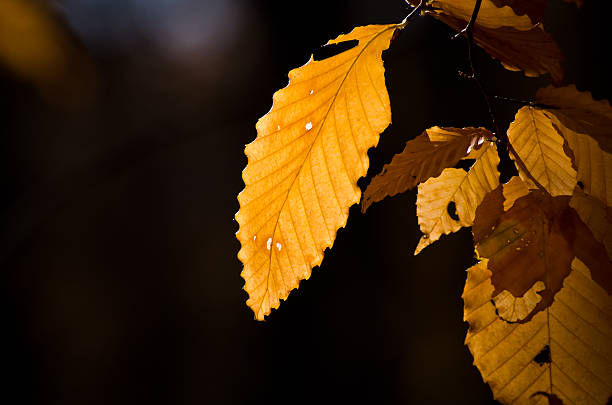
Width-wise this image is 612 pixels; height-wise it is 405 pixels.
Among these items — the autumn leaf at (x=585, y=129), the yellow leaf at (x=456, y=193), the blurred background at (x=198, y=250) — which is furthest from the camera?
the blurred background at (x=198, y=250)

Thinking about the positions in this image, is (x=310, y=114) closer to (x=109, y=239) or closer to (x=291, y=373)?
(x=291, y=373)

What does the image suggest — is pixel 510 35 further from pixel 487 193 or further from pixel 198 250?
pixel 198 250

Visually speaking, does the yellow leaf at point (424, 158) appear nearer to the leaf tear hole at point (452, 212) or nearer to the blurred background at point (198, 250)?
the leaf tear hole at point (452, 212)

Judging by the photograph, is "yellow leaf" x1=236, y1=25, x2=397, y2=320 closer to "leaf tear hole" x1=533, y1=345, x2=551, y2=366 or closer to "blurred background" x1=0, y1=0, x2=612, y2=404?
"leaf tear hole" x1=533, y1=345, x2=551, y2=366

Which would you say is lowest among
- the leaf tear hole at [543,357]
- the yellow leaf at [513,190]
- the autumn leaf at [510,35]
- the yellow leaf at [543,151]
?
the leaf tear hole at [543,357]

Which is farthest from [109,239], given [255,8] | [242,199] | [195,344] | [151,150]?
[242,199]

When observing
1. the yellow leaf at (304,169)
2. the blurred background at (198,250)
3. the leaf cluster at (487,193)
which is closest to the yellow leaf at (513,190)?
the leaf cluster at (487,193)
